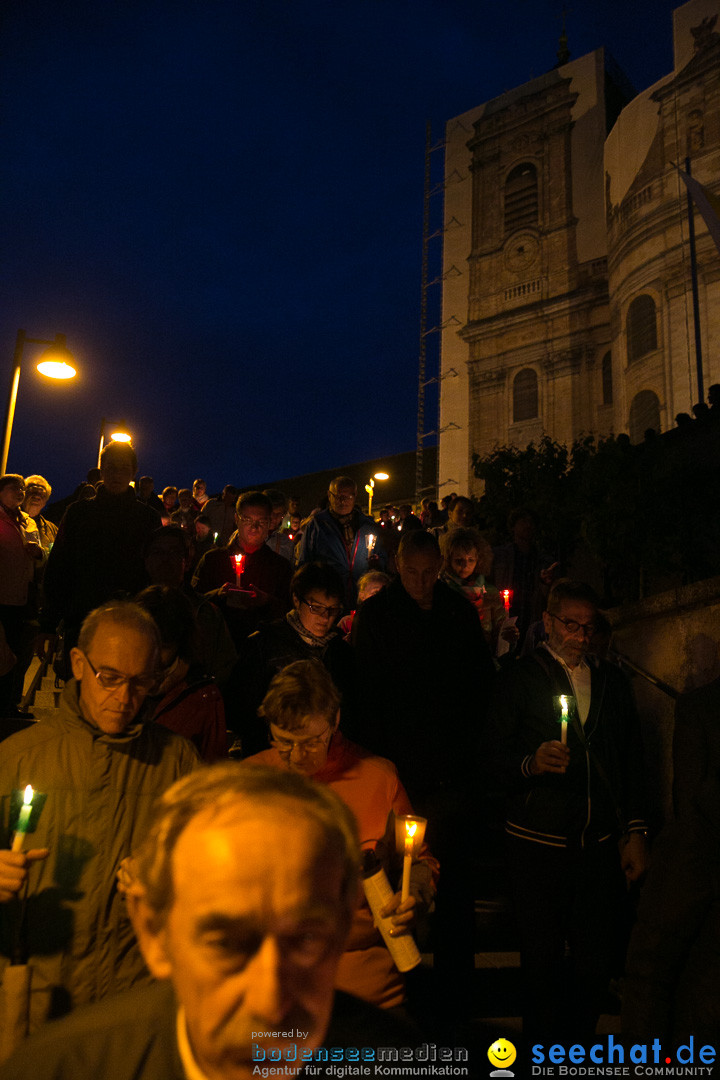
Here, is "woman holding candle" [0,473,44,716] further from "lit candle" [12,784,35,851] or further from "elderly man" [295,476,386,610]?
"lit candle" [12,784,35,851]

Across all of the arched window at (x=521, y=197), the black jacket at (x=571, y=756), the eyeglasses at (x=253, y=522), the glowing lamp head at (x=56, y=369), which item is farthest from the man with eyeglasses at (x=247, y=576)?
the arched window at (x=521, y=197)

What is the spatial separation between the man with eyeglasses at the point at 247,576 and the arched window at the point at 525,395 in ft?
130

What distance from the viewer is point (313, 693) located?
296 centimetres

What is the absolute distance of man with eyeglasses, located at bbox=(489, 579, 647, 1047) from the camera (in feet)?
11.5

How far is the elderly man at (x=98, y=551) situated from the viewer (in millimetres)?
5484

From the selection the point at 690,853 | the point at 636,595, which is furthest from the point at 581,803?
the point at 636,595

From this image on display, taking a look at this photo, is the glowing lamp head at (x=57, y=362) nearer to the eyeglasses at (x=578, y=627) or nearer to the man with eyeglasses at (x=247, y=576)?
the man with eyeglasses at (x=247, y=576)

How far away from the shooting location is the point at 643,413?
35.9 m

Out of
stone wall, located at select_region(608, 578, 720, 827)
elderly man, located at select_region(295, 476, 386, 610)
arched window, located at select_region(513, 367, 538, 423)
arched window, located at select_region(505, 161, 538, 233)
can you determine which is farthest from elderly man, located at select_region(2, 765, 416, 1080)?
arched window, located at select_region(505, 161, 538, 233)

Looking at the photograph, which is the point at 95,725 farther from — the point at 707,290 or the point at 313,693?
the point at 707,290

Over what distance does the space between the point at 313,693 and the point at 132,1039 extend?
169cm

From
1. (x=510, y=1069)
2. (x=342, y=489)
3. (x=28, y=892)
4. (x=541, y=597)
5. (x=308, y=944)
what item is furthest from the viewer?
(x=541, y=597)

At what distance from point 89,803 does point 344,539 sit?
4.33m

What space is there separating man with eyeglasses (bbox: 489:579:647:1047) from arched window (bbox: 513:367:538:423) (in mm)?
41296
